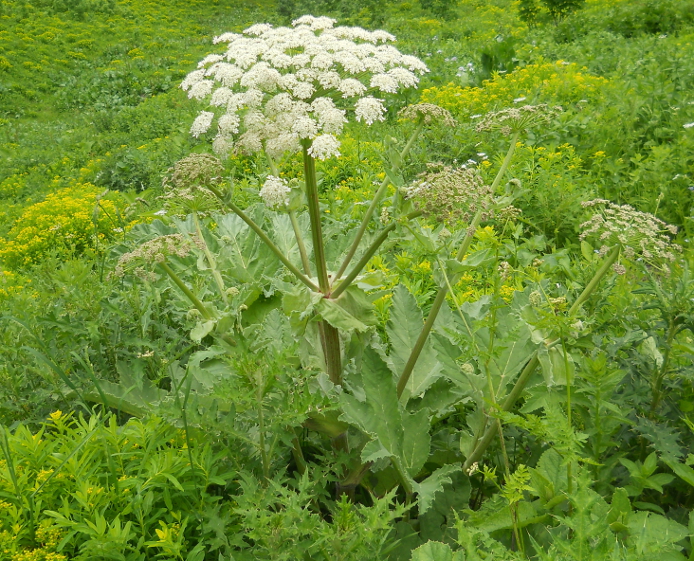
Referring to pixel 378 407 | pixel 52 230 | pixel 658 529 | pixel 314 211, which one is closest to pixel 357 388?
pixel 378 407

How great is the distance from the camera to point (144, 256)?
1678 mm

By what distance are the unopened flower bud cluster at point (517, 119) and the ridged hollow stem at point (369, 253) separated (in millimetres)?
449

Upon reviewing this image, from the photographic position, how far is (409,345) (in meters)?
2.24

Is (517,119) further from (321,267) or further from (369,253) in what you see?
(321,267)

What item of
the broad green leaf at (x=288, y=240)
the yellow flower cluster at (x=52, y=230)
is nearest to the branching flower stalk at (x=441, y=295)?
the broad green leaf at (x=288, y=240)

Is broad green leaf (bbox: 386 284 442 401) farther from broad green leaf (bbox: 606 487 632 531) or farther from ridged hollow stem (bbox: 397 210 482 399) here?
broad green leaf (bbox: 606 487 632 531)

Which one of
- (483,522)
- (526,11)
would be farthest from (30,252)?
(526,11)

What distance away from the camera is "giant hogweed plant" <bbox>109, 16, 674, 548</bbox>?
1.63 m

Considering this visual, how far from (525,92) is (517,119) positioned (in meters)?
5.27

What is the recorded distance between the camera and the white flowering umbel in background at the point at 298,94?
5.57 feet

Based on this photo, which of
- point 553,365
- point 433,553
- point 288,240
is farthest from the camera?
point 288,240

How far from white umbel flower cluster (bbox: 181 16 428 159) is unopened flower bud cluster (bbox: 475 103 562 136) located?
0.32 meters

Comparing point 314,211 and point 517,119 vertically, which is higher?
point 517,119

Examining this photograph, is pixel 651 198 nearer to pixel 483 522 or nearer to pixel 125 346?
pixel 483 522
